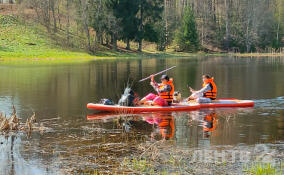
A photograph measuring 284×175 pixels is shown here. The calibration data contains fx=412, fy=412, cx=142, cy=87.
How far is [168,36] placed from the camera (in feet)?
244

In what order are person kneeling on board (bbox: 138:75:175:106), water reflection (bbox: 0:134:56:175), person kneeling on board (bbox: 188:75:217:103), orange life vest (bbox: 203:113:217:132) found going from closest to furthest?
water reflection (bbox: 0:134:56:175), orange life vest (bbox: 203:113:217:132), person kneeling on board (bbox: 138:75:175:106), person kneeling on board (bbox: 188:75:217:103)

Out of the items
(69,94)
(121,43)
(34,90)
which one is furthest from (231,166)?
(121,43)

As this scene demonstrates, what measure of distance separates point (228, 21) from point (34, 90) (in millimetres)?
60832

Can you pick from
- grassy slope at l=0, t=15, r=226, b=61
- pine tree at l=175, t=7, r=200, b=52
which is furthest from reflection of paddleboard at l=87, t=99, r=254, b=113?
pine tree at l=175, t=7, r=200, b=52

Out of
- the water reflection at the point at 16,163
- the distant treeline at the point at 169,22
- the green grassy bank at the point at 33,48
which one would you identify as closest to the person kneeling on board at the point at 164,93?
the water reflection at the point at 16,163

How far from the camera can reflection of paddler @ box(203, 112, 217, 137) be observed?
1319cm

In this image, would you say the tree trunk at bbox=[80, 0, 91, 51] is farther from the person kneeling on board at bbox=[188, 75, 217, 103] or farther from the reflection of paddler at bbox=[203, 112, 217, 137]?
the reflection of paddler at bbox=[203, 112, 217, 137]

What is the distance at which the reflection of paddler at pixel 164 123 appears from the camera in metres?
12.7

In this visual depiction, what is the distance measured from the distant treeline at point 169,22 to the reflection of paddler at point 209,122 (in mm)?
42767

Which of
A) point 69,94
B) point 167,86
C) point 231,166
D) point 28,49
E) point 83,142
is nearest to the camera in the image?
point 231,166

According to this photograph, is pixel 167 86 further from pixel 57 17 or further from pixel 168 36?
pixel 168 36

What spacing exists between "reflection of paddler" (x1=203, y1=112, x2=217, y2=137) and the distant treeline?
4277 cm

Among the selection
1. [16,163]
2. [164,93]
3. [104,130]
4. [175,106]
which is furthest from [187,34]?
[16,163]

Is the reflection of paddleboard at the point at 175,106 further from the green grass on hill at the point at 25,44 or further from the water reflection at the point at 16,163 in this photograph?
the green grass on hill at the point at 25,44
